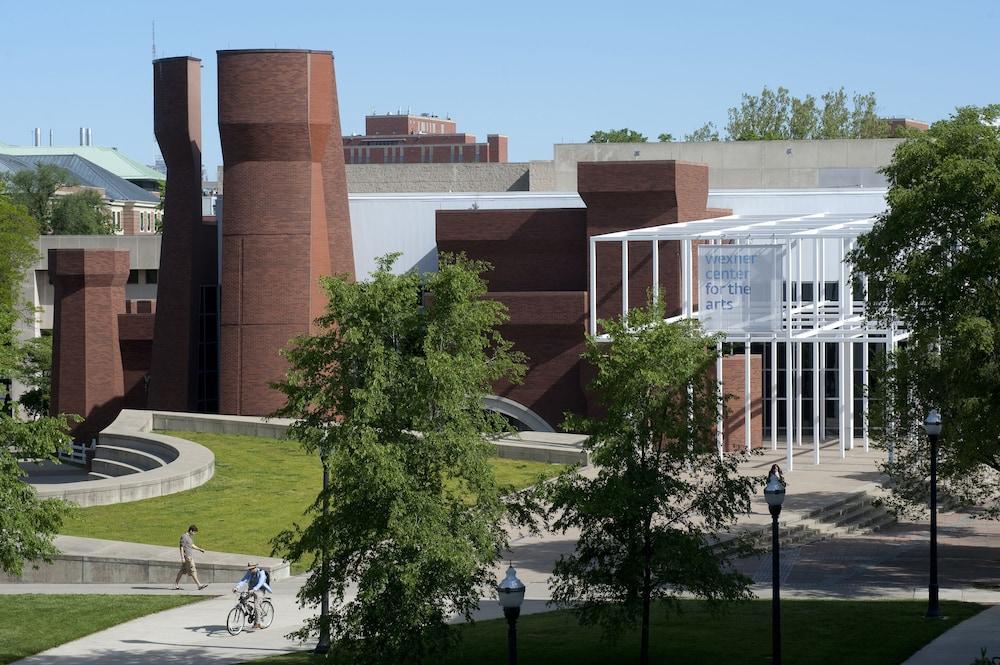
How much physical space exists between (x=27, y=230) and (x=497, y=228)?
29091mm

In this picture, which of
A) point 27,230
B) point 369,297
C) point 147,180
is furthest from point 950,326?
point 147,180

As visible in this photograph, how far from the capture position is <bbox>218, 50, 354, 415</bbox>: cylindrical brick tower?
5212cm

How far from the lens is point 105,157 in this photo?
18212 centimetres

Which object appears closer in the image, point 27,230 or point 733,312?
point 733,312

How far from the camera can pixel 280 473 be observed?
42531 mm

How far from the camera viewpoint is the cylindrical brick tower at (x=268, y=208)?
52.1 metres

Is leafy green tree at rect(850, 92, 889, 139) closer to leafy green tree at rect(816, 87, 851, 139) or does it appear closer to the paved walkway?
leafy green tree at rect(816, 87, 851, 139)

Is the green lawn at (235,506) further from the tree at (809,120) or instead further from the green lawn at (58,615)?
the tree at (809,120)

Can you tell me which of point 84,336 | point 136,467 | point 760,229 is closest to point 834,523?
point 760,229

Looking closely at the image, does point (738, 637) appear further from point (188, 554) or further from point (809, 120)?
point (809, 120)

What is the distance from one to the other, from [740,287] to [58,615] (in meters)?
26.3

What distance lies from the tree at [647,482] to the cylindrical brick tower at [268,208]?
3093 cm

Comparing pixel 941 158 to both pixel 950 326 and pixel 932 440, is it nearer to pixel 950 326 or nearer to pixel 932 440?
pixel 950 326

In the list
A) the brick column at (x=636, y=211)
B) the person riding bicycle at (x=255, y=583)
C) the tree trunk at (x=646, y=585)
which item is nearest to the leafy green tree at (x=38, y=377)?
the brick column at (x=636, y=211)
